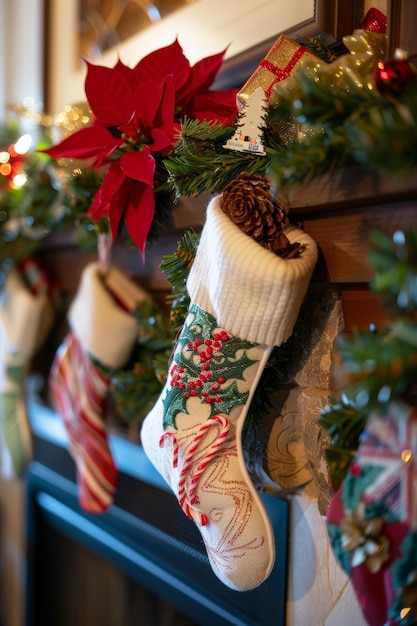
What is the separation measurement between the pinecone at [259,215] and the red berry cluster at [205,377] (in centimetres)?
13

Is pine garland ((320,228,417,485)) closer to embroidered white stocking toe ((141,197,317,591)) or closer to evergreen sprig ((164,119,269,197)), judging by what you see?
embroidered white stocking toe ((141,197,317,591))

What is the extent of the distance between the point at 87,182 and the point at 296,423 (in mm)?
536

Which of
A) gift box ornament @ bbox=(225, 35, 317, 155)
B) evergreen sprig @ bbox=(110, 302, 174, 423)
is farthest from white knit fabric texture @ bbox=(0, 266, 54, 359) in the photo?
gift box ornament @ bbox=(225, 35, 317, 155)

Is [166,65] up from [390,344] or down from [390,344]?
up

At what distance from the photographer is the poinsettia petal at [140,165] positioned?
2.43 feet

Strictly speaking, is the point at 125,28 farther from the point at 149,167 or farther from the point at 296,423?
the point at 296,423

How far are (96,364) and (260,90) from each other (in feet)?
2.04

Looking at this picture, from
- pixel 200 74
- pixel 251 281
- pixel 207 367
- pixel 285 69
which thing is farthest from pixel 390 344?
pixel 200 74

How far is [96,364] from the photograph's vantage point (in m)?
1.10

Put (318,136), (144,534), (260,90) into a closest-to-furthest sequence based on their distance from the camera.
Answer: (318,136) < (260,90) < (144,534)

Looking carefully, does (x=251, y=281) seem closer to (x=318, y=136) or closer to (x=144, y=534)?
(x=318, y=136)

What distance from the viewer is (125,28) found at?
3.90 ft

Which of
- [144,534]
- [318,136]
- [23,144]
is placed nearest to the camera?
[318,136]

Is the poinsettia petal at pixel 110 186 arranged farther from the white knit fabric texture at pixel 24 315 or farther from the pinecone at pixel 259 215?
the white knit fabric texture at pixel 24 315
